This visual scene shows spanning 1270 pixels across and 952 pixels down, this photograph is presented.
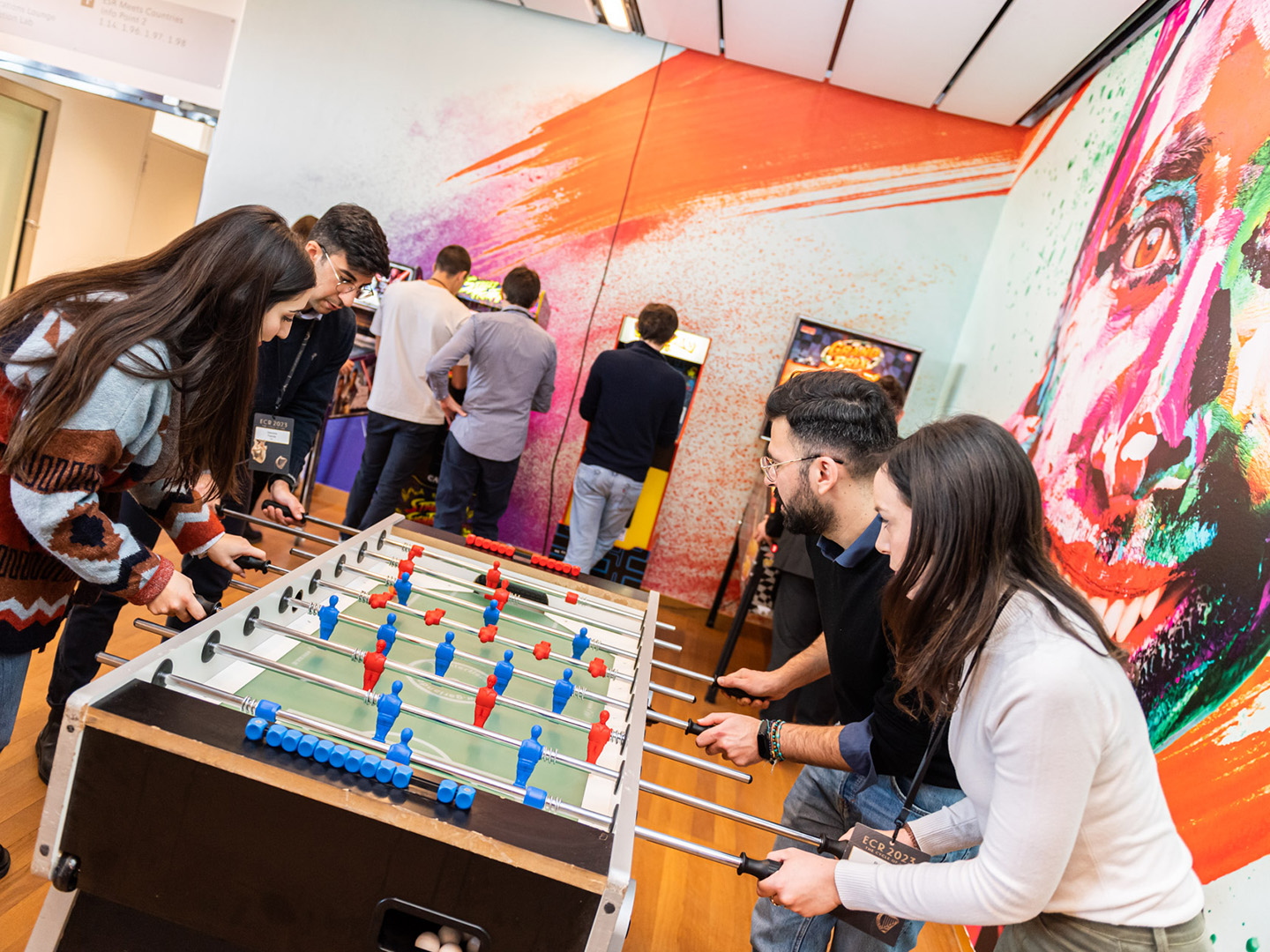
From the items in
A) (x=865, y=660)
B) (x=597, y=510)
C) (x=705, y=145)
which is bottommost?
(x=597, y=510)

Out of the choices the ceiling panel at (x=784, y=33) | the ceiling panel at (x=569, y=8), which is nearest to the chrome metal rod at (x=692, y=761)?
the ceiling panel at (x=784, y=33)

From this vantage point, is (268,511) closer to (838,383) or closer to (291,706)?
(291,706)

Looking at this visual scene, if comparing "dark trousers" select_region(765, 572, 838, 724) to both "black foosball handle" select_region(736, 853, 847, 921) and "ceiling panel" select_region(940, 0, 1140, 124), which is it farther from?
"ceiling panel" select_region(940, 0, 1140, 124)

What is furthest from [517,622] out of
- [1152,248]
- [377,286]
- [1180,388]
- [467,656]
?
[377,286]

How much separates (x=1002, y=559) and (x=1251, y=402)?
1.17 metres

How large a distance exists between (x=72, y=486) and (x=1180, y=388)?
2648mm

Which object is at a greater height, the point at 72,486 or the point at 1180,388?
the point at 1180,388

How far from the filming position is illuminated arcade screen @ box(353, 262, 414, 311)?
499 cm

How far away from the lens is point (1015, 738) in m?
1.11

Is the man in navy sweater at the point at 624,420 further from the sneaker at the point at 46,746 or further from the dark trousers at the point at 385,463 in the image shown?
the sneaker at the point at 46,746

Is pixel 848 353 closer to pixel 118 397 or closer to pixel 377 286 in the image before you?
pixel 377 286

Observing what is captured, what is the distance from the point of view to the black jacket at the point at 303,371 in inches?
107

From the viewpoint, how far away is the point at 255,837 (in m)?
1.11

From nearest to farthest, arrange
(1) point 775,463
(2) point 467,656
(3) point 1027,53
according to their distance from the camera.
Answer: (2) point 467,656 → (1) point 775,463 → (3) point 1027,53
